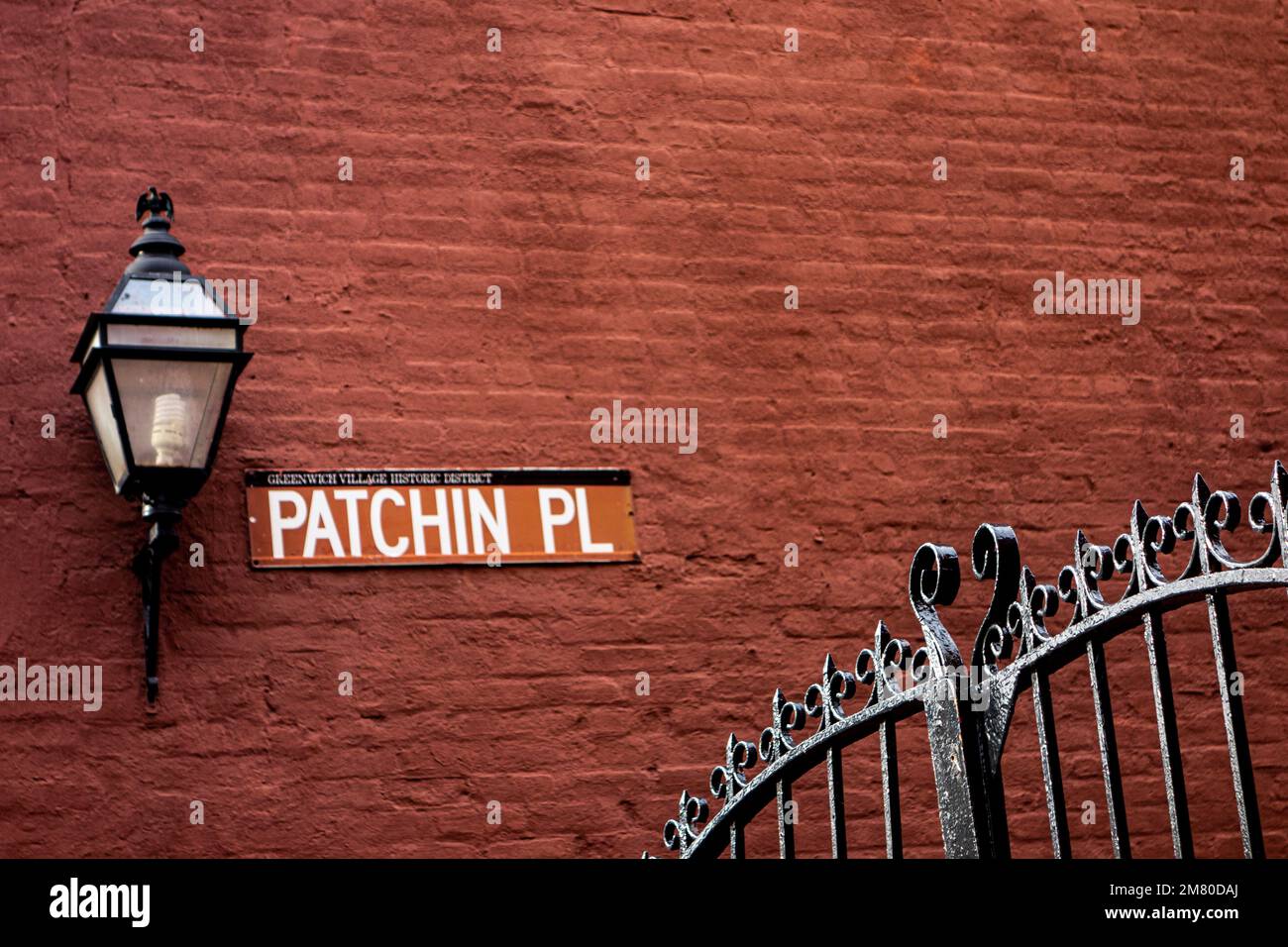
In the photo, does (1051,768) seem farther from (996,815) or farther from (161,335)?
(161,335)

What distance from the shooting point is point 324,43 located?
16.1ft

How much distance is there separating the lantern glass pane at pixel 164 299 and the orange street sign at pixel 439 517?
0.65m

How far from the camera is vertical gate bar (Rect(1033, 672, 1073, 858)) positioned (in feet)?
6.45

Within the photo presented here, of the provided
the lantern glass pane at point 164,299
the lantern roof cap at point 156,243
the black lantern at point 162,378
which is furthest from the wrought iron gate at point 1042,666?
the lantern roof cap at point 156,243

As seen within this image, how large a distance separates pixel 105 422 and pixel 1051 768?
2931 mm

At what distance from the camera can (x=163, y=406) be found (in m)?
4.02

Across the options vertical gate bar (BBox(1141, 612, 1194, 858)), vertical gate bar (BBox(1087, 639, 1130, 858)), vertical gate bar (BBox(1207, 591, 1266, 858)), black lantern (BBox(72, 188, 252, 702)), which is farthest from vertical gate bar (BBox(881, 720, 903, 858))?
black lantern (BBox(72, 188, 252, 702))

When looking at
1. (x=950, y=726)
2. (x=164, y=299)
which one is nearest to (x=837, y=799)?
(x=950, y=726)

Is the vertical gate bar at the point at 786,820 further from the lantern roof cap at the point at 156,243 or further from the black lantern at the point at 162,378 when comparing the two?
the lantern roof cap at the point at 156,243

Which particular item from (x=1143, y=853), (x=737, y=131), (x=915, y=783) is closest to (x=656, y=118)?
(x=737, y=131)

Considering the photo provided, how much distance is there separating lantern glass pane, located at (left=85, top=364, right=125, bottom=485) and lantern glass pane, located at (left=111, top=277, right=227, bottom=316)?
18cm

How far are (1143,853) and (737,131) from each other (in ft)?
8.63

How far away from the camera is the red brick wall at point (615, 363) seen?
4453 millimetres
